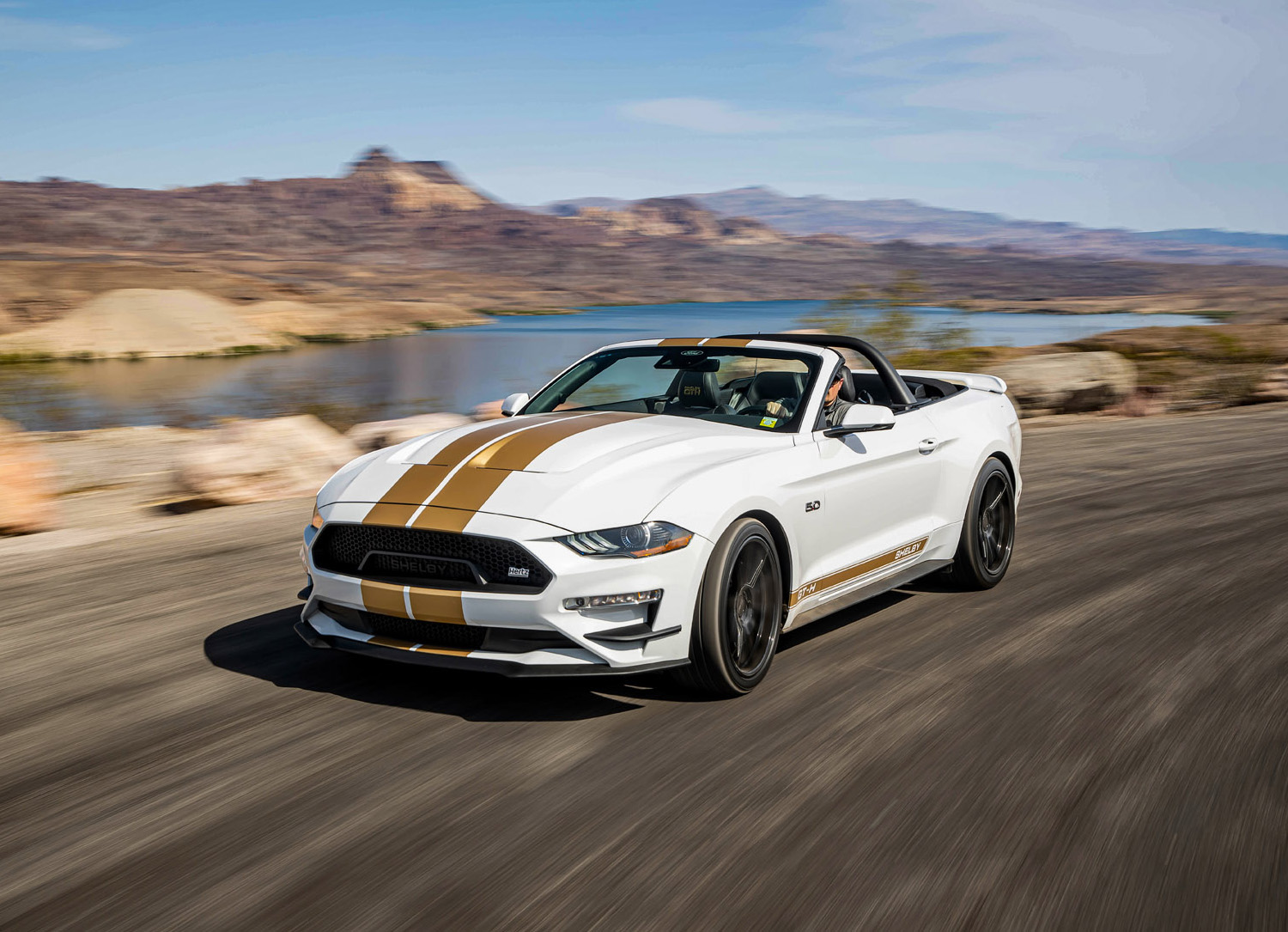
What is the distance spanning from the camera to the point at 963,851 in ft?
10.5

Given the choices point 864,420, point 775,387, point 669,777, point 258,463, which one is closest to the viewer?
point 669,777

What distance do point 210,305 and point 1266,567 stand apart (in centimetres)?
8518

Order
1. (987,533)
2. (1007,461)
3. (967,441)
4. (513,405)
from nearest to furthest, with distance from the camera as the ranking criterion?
(513,405) < (967,441) < (987,533) < (1007,461)

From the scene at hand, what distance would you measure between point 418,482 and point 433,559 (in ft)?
1.40

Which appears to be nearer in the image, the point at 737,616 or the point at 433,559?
the point at 433,559

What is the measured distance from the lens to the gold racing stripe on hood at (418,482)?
169 inches

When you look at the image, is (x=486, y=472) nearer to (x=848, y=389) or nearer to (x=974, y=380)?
(x=848, y=389)

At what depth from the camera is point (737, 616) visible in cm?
449

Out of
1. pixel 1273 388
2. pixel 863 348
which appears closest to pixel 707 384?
pixel 863 348

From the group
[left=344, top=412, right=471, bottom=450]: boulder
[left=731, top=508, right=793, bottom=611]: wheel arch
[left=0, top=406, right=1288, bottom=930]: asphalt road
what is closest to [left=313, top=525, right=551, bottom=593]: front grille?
[left=0, top=406, right=1288, bottom=930]: asphalt road

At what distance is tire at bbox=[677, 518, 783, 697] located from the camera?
429 centimetres

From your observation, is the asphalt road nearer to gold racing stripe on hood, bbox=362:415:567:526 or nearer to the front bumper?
the front bumper

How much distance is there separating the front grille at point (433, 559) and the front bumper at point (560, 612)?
5cm

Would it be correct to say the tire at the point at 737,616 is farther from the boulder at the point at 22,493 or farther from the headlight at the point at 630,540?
the boulder at the point at 22,493
